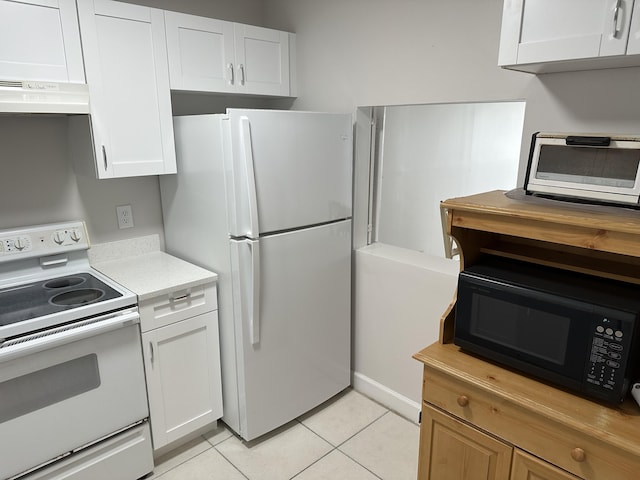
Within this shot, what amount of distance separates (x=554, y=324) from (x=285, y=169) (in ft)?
4.39

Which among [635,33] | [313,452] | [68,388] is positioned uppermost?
[635,33]

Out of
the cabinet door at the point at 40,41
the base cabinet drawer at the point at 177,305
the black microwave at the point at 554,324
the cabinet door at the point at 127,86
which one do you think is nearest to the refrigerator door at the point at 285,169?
the base cabinet drawer at the point at 177,305

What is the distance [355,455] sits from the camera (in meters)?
2.28

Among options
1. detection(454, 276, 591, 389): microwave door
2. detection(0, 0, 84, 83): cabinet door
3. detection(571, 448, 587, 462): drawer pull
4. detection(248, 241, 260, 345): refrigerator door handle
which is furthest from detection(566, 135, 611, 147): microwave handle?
detection(0, 0, 84, 83): cabinet door

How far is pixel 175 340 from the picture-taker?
2.14 metres

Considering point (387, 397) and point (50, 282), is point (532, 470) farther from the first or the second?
point (50, 282)

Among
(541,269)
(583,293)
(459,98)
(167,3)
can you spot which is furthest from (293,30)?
(583,293)

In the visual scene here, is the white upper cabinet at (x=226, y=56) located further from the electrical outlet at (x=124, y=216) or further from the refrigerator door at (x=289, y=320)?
the refrigerator door at (x=289, y=320)

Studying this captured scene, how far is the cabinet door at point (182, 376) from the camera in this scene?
2.08m

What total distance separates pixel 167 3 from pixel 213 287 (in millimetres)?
1619

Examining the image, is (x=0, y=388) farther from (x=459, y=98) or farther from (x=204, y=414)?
(x=459, y=98)

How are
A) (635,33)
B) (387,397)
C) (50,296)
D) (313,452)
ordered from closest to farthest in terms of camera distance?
(635,33)
(50,296)
(313,452)
(387,397)

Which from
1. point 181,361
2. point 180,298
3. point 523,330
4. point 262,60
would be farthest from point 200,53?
point 523,330

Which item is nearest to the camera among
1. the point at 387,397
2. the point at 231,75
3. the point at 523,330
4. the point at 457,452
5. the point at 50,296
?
the point at 523,330
